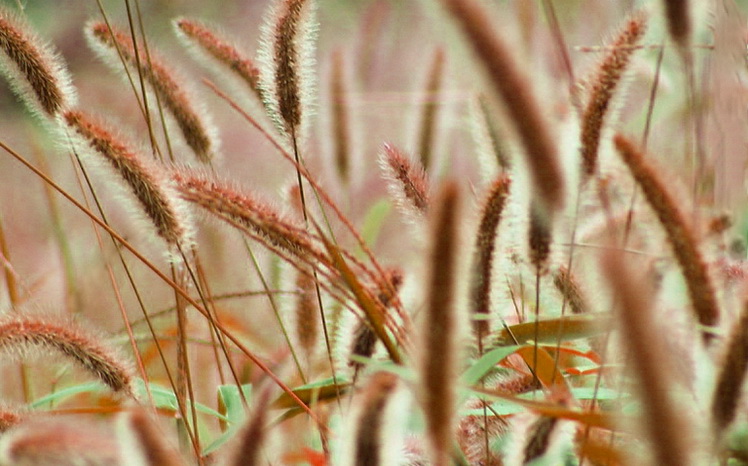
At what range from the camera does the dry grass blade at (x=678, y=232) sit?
1.79ft

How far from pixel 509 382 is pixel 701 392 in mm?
270

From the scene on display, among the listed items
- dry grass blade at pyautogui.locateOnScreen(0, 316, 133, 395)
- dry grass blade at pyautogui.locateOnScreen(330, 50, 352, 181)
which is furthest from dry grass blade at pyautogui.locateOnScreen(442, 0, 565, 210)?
dry grass blade at pyautogui.locateOnScreen(330, 50, 352, 181)

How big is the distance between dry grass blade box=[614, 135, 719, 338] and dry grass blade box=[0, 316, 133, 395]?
15.5 inches

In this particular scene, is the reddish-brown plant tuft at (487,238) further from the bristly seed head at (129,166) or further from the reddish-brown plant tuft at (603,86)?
the bristly seed head at (129,166)

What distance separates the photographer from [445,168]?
1460 millimetres

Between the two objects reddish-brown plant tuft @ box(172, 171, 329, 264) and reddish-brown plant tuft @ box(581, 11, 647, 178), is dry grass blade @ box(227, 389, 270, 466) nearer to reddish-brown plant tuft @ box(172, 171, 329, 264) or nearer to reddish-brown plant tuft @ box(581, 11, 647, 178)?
reddish-brown plant tuft @ box(172, 171, 329, 264)

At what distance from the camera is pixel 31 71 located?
0.79 meters

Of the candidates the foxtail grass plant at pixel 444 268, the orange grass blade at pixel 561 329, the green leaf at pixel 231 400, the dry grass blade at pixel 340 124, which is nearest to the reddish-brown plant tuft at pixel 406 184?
the foxtail grass plant at pixel 444 268

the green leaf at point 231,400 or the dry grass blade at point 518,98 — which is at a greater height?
the dry grass blade at point 518,98

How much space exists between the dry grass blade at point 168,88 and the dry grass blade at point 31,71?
0.12 m

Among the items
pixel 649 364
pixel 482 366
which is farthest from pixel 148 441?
pixel 482 366

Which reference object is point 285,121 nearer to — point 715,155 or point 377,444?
point 377,444

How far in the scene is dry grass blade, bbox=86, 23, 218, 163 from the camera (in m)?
0.93

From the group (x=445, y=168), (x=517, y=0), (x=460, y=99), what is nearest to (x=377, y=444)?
(x=517, y=0)
